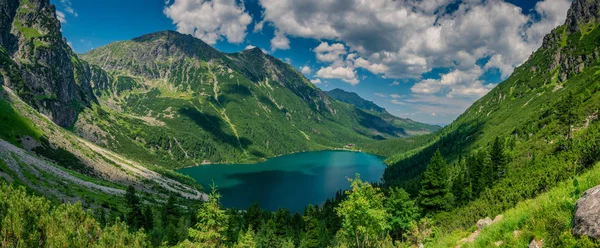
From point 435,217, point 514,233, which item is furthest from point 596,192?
point 435,217

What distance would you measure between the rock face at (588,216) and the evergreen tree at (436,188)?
4204 cm

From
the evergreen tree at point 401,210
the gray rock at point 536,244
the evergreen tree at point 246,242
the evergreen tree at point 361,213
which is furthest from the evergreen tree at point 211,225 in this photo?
the evergreen tree at point 401,210

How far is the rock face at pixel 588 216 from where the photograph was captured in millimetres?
6598

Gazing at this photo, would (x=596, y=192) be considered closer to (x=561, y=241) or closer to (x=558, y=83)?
(x=561, y=241)

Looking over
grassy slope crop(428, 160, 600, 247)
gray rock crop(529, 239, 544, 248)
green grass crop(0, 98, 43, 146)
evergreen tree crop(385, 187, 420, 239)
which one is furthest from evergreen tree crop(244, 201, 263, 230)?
green grass crop(0, 98, 43, 146)

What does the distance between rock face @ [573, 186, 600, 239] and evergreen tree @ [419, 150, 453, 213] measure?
138 ft

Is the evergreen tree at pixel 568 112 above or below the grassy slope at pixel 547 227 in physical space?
above

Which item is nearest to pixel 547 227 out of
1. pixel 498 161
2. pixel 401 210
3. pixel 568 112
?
pixel 401 210

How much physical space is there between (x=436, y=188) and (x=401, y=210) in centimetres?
746

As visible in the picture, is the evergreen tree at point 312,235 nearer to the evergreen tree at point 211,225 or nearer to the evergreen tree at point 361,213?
the evergreen tree at point 361,213

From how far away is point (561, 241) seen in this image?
24.2ft

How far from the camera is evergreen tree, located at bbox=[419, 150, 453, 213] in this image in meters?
47.2

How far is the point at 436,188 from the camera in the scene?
49.0 metres

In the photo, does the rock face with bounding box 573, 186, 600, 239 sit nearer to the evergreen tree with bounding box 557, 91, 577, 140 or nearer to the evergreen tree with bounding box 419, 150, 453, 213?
the evergreen tree with bounding box 419, 150, 453, 213
